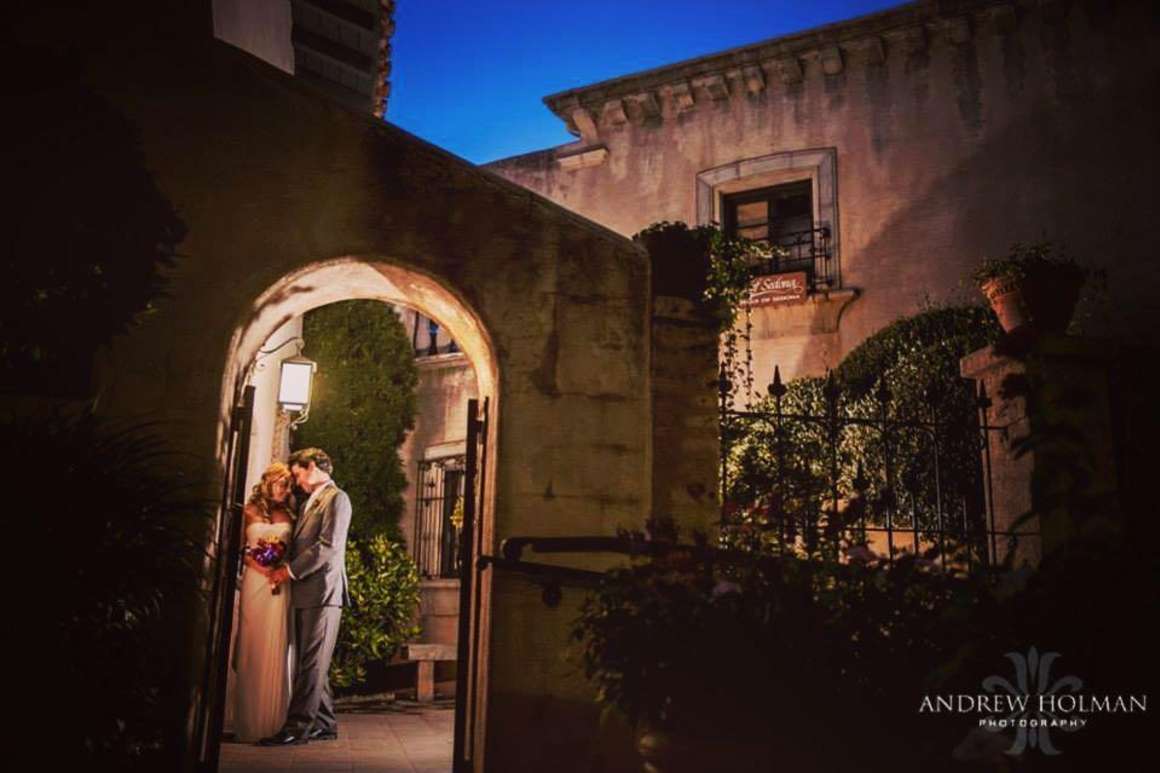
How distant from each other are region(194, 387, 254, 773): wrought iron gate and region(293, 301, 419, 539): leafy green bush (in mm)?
7063

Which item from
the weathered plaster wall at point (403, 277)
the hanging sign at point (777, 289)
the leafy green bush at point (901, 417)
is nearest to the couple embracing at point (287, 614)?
the weathered plaster wall at point (403, 277)

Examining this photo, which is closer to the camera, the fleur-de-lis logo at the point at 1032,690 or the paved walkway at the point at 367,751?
the fleur-de-lis logo at the point at 1032,690

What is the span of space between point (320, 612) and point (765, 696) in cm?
478

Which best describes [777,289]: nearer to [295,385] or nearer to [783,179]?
[783,179]

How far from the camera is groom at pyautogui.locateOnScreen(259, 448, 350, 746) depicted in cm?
650

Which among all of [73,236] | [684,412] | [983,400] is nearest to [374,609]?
[684,412]

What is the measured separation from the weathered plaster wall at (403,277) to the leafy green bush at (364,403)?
7136 mm

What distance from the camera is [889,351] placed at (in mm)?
11070

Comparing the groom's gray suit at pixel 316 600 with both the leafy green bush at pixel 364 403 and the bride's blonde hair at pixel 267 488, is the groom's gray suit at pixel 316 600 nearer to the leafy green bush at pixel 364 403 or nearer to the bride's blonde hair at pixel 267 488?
the bride's blonde hair at pixel 267 488

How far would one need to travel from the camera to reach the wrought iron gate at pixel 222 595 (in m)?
4.46

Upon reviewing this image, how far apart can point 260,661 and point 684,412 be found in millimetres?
3833

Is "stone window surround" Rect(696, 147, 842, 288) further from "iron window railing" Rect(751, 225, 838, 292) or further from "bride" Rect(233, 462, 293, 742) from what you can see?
"bride" Rect(233, 462, 293, 742)

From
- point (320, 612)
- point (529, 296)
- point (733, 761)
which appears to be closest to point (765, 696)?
point (733, 761)

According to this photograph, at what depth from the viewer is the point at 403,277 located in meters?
5.20
